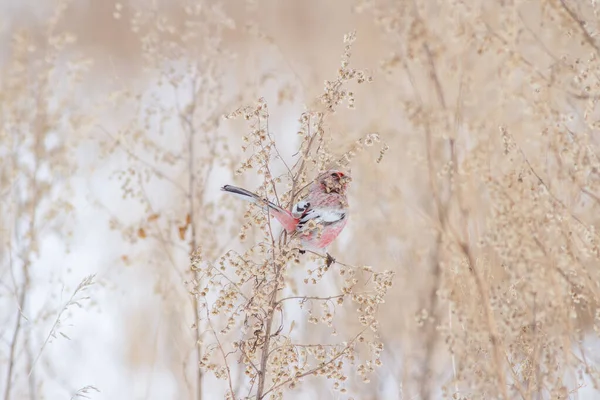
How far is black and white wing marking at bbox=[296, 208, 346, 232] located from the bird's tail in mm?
73

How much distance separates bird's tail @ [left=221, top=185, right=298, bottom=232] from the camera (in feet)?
6.25

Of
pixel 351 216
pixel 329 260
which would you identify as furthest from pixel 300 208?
pixel 351 216

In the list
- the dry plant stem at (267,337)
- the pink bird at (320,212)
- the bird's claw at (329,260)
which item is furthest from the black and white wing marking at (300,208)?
the dry plant stem at (267,337)

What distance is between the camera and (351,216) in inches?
125

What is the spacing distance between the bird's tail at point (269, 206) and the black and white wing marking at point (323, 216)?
0.07 metres

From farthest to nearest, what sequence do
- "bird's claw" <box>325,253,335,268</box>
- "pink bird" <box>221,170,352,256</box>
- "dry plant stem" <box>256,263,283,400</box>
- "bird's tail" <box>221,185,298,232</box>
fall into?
"bird's claw" <box>325,253,335,268</box> → "pink bird" <box>221,170,352,256</box> → "bird's tail" <box>221,185,298,232</box> → "dry plant stem" <box>256,263,283,400</box>

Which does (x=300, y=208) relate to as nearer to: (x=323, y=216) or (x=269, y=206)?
(x=323, y=216)

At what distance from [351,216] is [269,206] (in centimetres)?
128

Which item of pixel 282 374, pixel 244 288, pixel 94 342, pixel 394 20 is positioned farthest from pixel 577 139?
pixel 94 342

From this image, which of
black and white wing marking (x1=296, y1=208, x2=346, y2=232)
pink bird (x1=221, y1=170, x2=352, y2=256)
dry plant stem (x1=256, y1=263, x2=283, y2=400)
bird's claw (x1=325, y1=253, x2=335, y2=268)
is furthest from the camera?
bird's claw (x1=325, y1=253, x2=335, y2=268)

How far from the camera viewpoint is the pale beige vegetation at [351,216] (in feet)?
6.04

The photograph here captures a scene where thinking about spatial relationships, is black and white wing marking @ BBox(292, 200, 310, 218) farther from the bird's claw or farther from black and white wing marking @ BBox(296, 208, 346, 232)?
the bird's claw

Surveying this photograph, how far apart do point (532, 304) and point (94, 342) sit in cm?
406

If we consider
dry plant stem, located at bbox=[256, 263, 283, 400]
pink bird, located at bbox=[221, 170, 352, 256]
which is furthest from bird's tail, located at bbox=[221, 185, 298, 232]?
dry plant stem, located at bbox=[256, 263, 283, 400]
